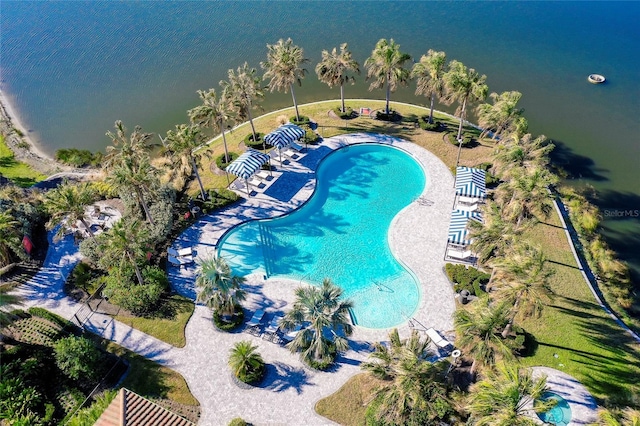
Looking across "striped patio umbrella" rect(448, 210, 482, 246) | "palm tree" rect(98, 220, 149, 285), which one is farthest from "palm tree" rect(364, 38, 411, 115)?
"palm tree" rect(98, 220, 149, 285)

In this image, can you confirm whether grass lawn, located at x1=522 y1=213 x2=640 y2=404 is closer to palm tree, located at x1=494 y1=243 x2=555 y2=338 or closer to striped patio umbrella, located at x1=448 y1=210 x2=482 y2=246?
palm tree, located at x1=494 y1=243 x2=555 y2=338

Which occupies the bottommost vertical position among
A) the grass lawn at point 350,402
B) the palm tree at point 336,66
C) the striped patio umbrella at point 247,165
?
the grass lawn at point 350,402

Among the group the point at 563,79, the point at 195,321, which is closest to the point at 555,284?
the point at 195,321

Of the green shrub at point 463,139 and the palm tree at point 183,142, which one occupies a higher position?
the palm tree at point 183,142

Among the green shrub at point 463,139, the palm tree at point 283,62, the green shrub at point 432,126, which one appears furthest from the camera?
the green shrub at point 432,126

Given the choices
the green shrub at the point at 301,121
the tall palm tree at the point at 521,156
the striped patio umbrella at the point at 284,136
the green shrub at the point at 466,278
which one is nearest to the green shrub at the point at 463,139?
the tall palm tree at the point at 521,156

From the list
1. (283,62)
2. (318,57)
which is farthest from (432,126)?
(318,57)

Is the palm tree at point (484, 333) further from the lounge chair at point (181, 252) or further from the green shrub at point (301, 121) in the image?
the green shrub at point (301, 121)
